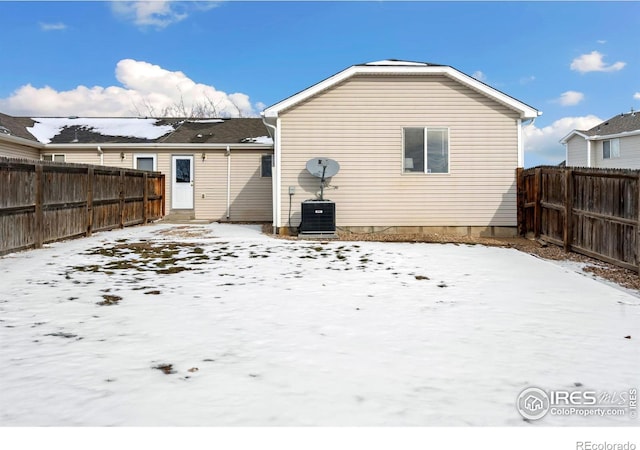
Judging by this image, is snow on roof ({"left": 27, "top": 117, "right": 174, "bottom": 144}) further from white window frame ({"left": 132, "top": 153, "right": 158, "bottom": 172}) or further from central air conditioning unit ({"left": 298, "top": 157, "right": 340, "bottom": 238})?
central air conditioning unit ({"left": 298, "top": 157, "right": 340, "bottom": 238})

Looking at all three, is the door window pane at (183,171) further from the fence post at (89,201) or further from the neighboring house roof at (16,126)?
the fence post at (89,201)

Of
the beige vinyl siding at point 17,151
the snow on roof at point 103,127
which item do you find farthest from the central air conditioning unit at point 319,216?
the beige vinyl siding at point 17,151

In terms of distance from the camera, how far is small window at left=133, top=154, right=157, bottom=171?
52.7 ft

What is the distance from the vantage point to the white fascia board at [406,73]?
34.5 ft

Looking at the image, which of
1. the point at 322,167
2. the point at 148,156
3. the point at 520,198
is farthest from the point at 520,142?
the point at 148,156

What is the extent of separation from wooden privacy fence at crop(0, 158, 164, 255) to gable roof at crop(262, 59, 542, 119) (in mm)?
4681

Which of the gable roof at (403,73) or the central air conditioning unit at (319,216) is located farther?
the gable roof at (403,73)

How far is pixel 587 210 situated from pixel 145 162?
14.0 metres

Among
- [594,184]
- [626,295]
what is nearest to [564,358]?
[626,295]

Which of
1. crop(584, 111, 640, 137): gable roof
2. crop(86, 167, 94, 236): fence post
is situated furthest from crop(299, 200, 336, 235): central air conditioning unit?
crop(584, 111, 640, 137): gable roof

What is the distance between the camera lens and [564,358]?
3.13 metres

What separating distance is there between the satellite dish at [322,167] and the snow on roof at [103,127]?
8.73 metres

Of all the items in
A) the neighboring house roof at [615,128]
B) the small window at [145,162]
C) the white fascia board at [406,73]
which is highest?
the neighboring house roof at [615,128]

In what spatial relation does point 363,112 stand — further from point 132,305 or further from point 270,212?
point 132,305
